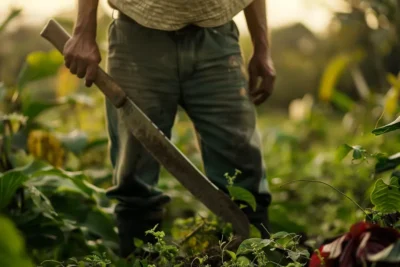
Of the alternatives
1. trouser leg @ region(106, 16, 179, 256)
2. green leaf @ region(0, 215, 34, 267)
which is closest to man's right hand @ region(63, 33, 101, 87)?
trouser leg @ region(106, 16, 179, 256)

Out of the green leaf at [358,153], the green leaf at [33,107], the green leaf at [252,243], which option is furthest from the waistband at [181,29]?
the green leaf at [33,107]

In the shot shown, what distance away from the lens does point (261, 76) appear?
2.78m

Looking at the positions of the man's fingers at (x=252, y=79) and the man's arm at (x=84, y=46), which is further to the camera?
the man's fingers at (x=252, y=79)

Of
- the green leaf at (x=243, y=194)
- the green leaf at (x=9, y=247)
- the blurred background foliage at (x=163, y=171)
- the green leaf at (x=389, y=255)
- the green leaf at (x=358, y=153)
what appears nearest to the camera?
the green leaf at (x=9, y=247)

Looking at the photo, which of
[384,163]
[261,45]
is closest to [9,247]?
[384,163]

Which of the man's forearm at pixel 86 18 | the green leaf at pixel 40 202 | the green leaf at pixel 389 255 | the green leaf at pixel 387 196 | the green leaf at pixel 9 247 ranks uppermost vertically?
the green leaf at pixel 9 247

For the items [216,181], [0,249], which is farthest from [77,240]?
[0,249]

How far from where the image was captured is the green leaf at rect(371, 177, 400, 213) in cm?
193

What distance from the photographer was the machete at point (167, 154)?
7.92 feet

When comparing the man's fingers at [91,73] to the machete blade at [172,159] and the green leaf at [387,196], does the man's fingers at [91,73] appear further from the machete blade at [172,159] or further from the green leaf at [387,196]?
the green leaf at [387,196]

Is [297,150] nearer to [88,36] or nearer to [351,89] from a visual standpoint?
[88,36]

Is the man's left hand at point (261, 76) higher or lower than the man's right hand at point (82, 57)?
lower

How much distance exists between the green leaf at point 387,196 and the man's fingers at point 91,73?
1015 millimetres

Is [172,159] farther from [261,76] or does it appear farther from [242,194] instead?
[261,76]
